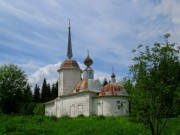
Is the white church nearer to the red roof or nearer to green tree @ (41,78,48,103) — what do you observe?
the red roof

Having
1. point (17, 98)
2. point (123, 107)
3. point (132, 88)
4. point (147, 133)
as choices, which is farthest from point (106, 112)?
point (132, 88)

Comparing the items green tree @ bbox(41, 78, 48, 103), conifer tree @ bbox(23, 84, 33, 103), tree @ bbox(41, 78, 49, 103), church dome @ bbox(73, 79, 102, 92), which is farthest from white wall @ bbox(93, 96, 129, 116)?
tree @ bbox(41, 78, 49, 103)

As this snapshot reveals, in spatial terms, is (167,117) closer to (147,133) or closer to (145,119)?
(145,119)

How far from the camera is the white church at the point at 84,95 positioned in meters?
46.5

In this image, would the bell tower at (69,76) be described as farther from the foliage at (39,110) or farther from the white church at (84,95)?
the foliage at (39,110)

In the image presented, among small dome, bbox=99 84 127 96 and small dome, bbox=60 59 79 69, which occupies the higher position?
small dome, bbox=60 59 79 69

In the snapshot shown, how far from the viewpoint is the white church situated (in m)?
46.5

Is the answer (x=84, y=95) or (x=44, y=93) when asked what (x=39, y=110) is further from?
(x=44, y=93)

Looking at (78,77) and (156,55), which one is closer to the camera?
(156,55)

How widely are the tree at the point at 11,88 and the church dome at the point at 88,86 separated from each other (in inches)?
513

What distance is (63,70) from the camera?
55094mm

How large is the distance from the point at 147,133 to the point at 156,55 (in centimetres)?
655

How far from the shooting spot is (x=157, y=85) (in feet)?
49.6

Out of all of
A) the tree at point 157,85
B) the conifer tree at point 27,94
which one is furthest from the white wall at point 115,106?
the tree at point 157,85
